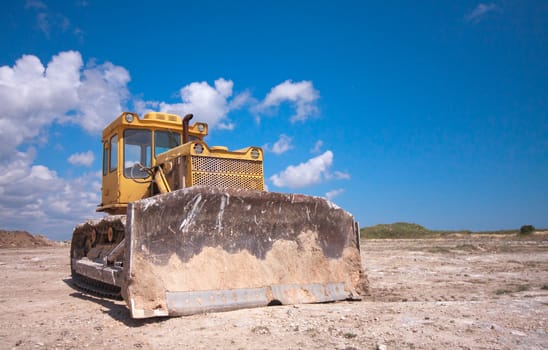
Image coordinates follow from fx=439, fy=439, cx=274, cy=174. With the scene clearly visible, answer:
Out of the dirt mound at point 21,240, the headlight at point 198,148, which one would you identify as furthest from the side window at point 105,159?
the dirt mound at point 21,240

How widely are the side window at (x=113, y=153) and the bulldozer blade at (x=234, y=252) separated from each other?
3.24m

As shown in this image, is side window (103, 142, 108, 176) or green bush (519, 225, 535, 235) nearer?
side window (103, 142, 108, 176)

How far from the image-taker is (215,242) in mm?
5004

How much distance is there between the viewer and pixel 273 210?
552 centimetres

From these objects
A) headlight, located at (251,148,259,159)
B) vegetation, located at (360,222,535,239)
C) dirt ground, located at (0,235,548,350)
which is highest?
headlight, located at (251,148,259,159)

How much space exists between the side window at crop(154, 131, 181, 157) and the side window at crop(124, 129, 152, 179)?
113mm

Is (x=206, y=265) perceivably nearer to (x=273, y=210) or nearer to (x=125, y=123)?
(x=273, y=210)

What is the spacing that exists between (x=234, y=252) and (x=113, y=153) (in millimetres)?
3741

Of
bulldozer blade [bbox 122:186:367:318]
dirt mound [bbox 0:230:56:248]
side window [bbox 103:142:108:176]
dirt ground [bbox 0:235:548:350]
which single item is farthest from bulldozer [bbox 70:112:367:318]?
dirt mound [bbox 0:230:56:248]

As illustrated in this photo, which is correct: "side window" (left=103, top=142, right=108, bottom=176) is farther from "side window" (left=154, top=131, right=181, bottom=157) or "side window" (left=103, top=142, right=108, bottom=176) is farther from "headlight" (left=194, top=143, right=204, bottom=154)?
"headlight" (left=194, top=143, right=204, bottom=154)

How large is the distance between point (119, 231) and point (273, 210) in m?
2.43

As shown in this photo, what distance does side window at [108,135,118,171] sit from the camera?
750 centimetres

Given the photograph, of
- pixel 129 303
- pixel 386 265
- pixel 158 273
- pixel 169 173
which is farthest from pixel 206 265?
pixel 386 265

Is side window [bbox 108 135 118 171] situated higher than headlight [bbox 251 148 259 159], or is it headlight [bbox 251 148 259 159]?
side window [bbox 108 135 118 171]
